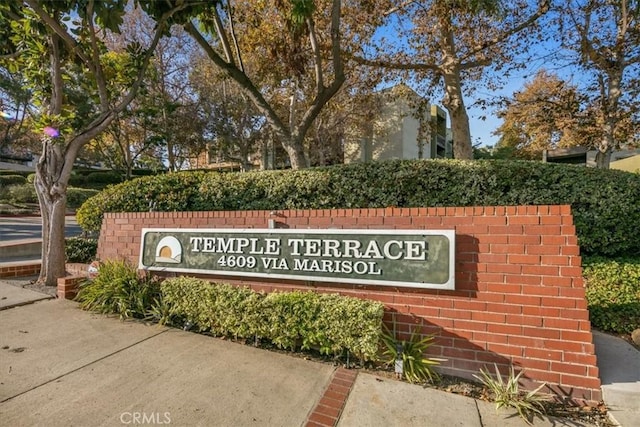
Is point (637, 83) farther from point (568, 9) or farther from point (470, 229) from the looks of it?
point (470, 229)

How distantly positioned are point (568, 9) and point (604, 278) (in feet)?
24.1

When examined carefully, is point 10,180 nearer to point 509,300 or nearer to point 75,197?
point 75,197

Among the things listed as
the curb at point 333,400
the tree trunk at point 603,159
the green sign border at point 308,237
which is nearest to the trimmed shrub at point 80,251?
the green sign border at point 308,237

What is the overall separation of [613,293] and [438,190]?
243 cm

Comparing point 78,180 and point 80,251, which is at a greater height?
point 78,180

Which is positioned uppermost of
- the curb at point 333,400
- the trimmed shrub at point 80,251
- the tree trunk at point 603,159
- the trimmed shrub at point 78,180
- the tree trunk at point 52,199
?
the trimmed shrub at point 78,180

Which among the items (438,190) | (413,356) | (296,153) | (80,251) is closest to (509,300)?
(413,356)

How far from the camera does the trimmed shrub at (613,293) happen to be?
386cm

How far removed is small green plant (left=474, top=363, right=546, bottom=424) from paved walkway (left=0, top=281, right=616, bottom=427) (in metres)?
0.09

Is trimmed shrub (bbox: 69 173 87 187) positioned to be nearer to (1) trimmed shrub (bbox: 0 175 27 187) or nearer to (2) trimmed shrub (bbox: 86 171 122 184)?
(2) trimmed shrub (bbox: 86 171 122 184)

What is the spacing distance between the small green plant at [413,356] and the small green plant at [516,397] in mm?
442

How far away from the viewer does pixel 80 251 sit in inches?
267

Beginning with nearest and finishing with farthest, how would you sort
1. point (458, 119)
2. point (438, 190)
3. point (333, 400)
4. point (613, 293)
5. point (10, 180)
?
point (333, 400) → point (613, 293) → point (438, 190) → point (458, 119) → point (10, 180)

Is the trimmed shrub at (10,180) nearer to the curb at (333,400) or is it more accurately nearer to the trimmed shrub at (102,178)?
the trimmed shrub at (102,178)
